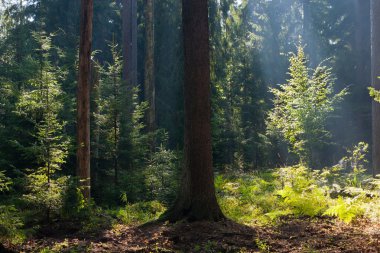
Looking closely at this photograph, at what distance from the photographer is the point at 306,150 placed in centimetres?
1136

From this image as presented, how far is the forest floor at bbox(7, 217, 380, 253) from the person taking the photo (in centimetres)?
577

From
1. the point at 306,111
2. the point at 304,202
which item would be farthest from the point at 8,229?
the point at 306,111

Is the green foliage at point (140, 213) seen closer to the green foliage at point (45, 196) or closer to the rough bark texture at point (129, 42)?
the green foliage at point (45, 196)

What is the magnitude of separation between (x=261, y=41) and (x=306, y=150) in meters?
19.8

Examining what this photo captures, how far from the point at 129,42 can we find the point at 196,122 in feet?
48.3

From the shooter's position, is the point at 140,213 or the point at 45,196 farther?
the point at 140,213

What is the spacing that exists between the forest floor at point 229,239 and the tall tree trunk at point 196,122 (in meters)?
0.44

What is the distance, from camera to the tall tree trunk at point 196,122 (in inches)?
290

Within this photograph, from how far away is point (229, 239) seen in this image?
20.7 feet

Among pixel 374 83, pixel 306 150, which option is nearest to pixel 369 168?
pixel 374 83

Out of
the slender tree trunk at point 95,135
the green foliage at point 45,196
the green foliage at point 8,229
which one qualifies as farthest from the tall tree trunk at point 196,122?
the slender tree trunk at point 95,135

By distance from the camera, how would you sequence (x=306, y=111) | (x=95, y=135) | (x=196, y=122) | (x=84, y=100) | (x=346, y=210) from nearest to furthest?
(x=346, y=210) → (x=196, y=122) → (x=306, y=111) → (x=84, y=100) → (x=95, y=135)

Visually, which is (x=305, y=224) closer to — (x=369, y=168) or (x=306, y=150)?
(x=306, y=150)

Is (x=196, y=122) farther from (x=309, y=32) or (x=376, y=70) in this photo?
(x=309, y=32)
